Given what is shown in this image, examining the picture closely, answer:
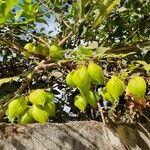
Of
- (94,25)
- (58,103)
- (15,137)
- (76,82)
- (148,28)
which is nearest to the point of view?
(15,137)

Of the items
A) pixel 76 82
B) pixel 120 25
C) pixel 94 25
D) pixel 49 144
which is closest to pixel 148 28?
pixel 120 25

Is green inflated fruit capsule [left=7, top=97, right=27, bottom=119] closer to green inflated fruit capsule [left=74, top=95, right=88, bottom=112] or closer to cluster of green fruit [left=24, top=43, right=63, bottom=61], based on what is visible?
green inflated fruit capsule [left=74, top=95, right=88, bottom=112]

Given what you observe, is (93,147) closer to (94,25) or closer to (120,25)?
(94,25)

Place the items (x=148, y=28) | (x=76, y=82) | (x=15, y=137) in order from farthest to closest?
(x=148, y=28), (x=76, y=82), (x=15, y=137)

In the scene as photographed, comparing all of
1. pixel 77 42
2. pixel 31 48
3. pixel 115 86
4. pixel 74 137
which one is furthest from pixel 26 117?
pixel 77 42

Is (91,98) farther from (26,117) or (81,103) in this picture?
(26,117)

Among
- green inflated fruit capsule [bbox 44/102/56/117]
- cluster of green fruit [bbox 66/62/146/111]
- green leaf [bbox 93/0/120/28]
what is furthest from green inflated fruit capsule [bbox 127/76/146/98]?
green leaf [bbox 93/0/120/28]

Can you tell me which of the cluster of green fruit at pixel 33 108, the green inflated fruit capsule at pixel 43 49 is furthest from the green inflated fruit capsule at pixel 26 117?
the green inflated fruit capsule at pixel 43 49
